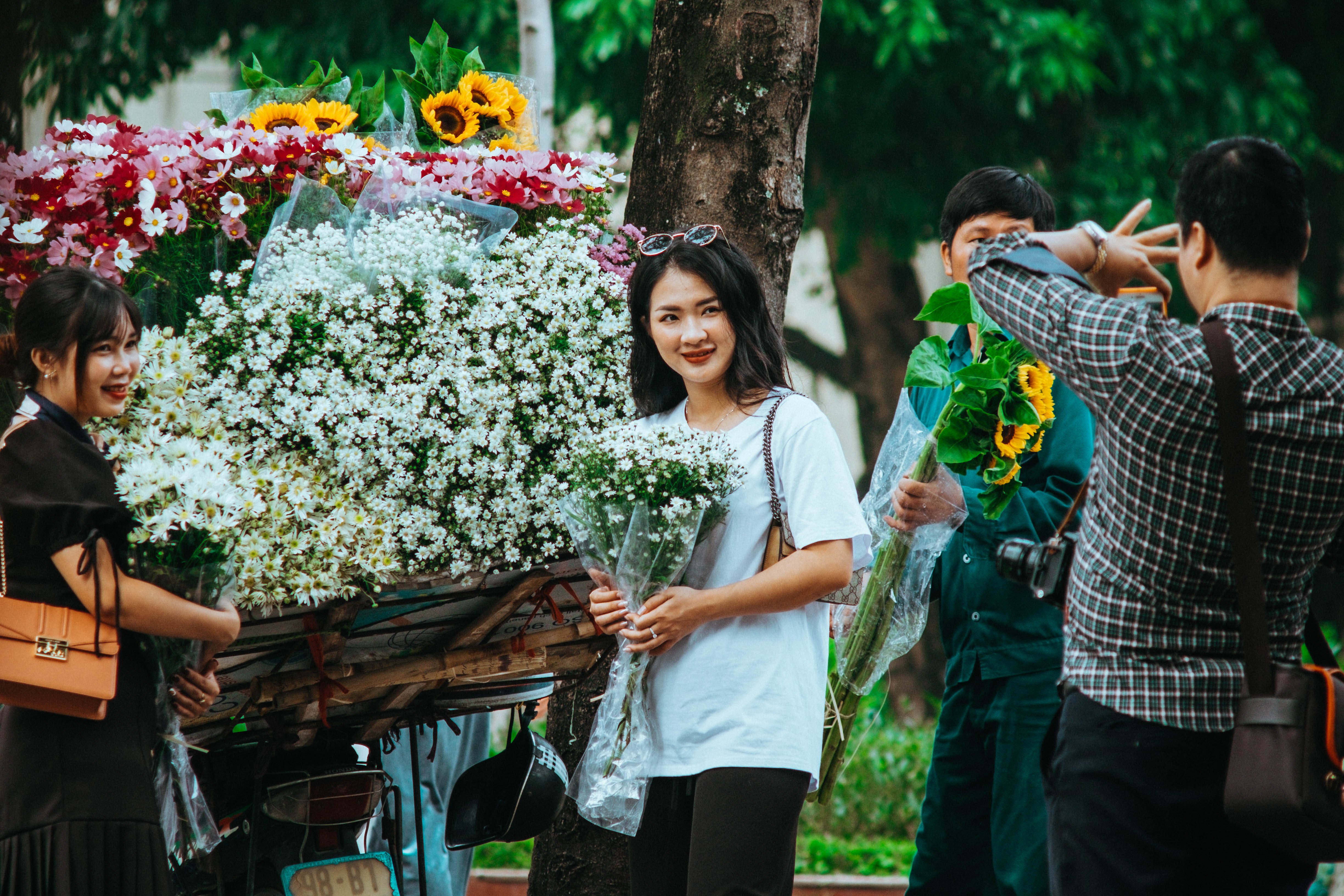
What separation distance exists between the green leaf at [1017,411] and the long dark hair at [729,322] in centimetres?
48

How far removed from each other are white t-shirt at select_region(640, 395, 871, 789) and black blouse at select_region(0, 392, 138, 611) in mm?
1081

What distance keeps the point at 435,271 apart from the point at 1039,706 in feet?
5.61

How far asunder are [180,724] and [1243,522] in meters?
2.01

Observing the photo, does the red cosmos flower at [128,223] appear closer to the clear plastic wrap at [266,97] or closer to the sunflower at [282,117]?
the sunflower at [282,117]

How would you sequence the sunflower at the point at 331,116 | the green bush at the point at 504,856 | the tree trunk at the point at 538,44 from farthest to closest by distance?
the tree trunk at the point at 538,44 → the green bush at the point at 504,856 → the sunflower at the point at 331,116

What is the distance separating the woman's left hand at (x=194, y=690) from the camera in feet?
7.97

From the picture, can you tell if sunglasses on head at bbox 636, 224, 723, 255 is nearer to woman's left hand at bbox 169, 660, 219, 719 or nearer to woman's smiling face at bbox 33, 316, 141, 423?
woman's smiling face at bbox 33, 316, 141, 423

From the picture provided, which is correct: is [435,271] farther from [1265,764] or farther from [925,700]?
[925,700]

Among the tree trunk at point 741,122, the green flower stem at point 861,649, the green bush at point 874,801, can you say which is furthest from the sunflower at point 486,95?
the green bush at point 874,801

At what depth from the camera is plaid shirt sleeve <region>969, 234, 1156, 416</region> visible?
1894 mm

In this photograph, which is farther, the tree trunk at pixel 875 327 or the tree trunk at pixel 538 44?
the tree trunk at pixel 875 327

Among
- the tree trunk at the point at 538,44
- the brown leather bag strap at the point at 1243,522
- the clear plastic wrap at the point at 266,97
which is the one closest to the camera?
the brown leather bag strap at the point at 1243,522

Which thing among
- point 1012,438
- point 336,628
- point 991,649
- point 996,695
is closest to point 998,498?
point 1012,438

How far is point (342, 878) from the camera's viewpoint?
278 cm
